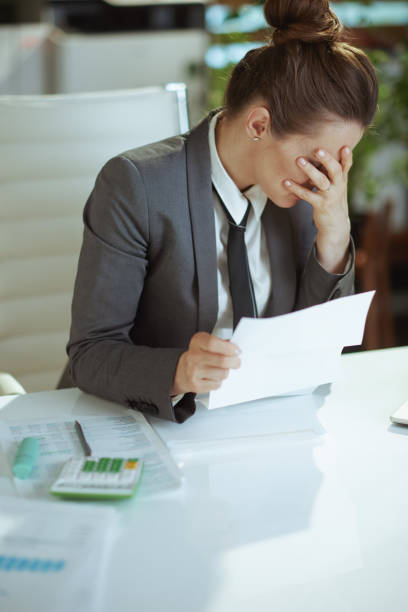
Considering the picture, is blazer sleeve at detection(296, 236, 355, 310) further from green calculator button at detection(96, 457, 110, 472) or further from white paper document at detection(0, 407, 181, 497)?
green calculator button at detection(96, 457, 110, 472)

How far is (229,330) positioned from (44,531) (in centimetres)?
62

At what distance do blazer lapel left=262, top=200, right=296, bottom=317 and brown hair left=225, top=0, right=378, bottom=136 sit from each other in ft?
0.75

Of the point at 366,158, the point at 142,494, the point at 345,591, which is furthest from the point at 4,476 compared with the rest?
the point at 366,158

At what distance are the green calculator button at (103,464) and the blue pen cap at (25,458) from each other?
0.08 metres

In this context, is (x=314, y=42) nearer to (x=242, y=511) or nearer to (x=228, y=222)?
(x=228, y=222)

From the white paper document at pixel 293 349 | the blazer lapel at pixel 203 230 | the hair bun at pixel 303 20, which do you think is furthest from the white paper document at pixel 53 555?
the hair bun at pixel 303 20

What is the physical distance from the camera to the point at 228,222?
125cm

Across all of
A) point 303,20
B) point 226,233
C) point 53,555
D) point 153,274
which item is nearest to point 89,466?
→ point 53,555

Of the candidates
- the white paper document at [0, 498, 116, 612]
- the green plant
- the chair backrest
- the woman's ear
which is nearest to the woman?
the woman's ear

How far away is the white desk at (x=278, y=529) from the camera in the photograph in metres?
0.66

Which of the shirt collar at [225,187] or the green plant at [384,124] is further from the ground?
the shirt collar at [225,187]

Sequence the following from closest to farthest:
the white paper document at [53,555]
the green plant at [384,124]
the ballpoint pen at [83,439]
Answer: the white paper document at [53,555] → the ballpoint pen at [83,439] → the green plant at [384,124]

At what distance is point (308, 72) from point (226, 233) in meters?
0.31

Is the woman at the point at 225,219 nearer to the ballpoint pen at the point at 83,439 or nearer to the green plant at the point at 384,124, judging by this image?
the ballpoint pen at the point at 83,439
